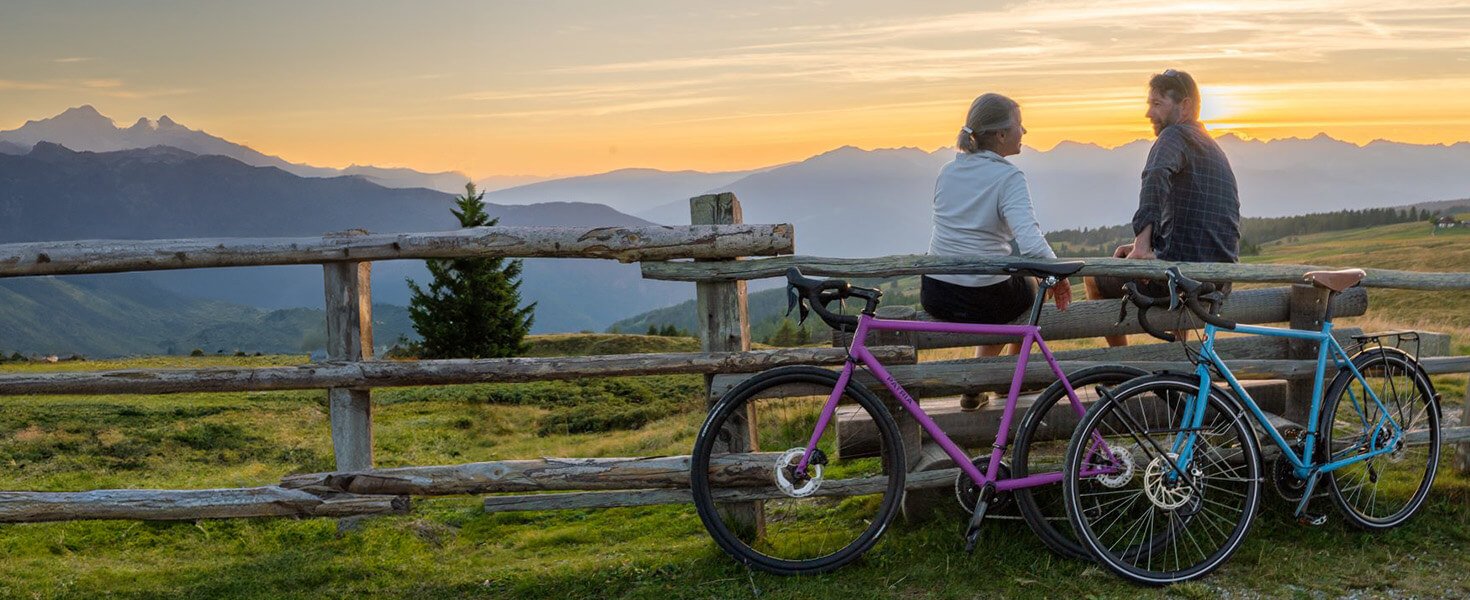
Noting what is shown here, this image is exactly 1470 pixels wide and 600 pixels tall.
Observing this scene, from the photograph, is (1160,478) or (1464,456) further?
(1464,456)

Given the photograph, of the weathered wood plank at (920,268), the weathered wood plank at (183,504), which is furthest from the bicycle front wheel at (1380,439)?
the weathered wood plank at (183,504)

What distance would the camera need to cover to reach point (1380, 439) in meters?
6.04

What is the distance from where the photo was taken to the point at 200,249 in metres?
6.02

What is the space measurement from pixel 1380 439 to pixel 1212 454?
1196mm

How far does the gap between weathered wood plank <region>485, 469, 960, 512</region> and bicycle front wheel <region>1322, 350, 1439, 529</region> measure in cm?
218

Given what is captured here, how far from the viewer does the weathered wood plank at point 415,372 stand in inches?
228

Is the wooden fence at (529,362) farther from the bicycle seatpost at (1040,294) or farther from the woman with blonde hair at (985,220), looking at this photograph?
the bicycle seatpost at (1040,294)

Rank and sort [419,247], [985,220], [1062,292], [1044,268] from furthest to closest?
[419,247] < [985,220] < [1062,292] < [1044,268]

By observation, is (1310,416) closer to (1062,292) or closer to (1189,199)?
(1189,199)

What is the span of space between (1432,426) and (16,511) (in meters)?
8.33

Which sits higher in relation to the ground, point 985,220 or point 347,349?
point 985,220

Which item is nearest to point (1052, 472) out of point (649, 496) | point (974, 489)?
point (974, 489)

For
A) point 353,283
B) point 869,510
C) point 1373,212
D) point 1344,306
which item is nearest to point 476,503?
point 353,283

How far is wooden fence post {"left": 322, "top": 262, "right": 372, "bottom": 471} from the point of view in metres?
6.30
